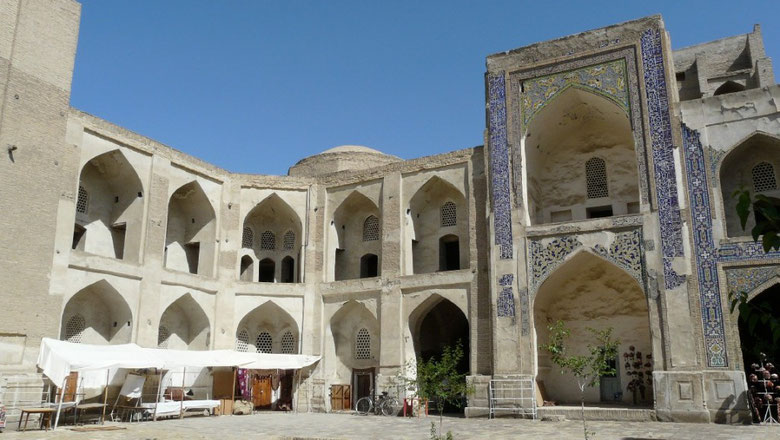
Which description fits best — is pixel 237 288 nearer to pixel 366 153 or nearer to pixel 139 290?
pixel 139 290

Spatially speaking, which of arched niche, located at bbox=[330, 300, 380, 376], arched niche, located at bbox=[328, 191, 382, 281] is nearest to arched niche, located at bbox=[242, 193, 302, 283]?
arched niche, located at bbox=[328, 191, 382, 281]

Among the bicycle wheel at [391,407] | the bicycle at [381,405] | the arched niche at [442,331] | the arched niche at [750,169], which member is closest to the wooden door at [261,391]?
the bicycle at [381,405]

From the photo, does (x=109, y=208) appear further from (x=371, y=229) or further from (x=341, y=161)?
(x=341, y=161)

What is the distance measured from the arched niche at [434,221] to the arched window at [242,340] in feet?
18.6

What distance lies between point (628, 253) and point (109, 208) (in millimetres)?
14020

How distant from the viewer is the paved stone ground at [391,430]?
11703mm

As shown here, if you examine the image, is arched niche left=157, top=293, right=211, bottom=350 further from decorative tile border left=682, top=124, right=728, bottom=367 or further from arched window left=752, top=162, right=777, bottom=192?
arched window left=752, top=162, right=777, bottom=192

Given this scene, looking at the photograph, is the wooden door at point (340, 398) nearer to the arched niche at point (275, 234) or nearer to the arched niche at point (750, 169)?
the arched niche at point (275, 234)

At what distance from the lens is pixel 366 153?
2697 centimetres

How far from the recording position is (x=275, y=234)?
75.0 ft

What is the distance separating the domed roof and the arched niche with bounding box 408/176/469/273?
5.81 m

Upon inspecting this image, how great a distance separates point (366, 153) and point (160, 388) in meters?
13.0

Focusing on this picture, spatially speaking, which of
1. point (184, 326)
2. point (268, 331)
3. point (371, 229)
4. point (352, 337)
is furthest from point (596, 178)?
point (184, 326)

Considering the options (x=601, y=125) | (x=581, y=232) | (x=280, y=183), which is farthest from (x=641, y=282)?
(x=280, y=183)
